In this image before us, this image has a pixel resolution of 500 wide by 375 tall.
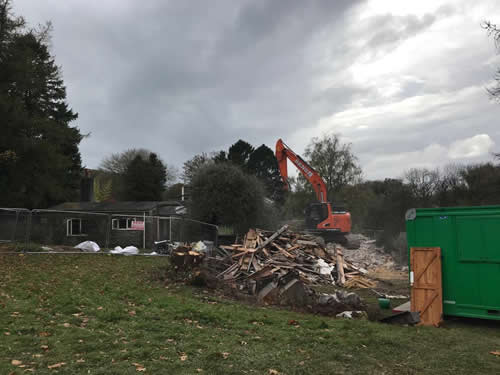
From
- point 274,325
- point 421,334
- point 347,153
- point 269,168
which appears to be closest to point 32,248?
point 274,325

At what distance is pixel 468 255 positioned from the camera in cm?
852

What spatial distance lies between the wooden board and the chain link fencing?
38.5ft

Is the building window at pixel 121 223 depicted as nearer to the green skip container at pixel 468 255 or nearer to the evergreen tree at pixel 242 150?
the green skip container at pixel 468 255

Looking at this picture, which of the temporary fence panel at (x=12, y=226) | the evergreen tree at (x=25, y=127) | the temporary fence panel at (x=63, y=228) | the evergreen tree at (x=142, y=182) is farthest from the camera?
the evergreen tree at (x=142, y=182)

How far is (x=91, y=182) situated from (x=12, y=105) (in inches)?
844

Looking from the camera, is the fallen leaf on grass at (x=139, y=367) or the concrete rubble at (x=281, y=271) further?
the concrete rubble at (x=281, y=271)

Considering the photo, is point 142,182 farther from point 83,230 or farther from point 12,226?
point 12,226

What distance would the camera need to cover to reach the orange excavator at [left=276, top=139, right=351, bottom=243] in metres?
25.2

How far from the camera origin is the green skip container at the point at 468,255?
8.23 meters

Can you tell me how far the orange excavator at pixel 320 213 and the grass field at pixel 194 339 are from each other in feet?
52.9

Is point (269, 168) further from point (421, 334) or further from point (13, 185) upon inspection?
point (421, 334)

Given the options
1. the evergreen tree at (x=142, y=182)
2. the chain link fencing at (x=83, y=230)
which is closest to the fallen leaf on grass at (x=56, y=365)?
the chain link fencing at (x=83, y=230)

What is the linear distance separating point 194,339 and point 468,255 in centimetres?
609

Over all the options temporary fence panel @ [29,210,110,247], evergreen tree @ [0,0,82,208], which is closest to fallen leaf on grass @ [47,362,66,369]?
temporary fence panel @ [29,210,110,247]
